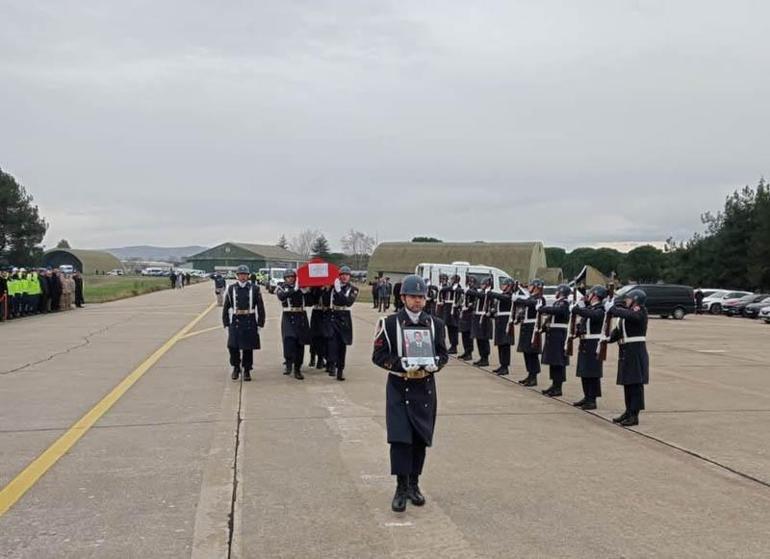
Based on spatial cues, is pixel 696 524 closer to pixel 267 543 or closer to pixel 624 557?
pixel 624 557

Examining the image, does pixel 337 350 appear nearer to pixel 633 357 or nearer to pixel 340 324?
pixel 340 324

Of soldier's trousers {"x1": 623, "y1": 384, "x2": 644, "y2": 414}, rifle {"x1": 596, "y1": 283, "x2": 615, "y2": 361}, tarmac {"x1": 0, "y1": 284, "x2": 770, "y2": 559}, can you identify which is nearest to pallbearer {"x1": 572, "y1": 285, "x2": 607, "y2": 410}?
rifle {"x1": 596, "y1": 283, "x2": 615, "y2": 361}

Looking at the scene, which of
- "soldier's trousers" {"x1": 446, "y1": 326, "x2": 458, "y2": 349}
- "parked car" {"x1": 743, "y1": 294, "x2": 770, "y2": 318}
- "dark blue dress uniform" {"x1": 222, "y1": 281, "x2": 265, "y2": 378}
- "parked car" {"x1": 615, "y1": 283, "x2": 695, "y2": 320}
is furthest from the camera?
"parked car" {"x1": 743, "y1": 294, "x2": 770, "y2": 318}

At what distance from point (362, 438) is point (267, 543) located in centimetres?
332

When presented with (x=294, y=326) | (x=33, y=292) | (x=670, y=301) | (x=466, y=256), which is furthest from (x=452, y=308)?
(x=466, y=256)

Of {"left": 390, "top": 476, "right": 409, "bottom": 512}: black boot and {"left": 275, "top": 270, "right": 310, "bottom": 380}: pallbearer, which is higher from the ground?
{"left": 275, "top": 270, "right": 310, "bottom": 380}: pallbearer

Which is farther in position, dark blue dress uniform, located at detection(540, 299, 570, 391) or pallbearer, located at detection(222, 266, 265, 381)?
pallbearer, located at detection(222, 266, 265, 381)

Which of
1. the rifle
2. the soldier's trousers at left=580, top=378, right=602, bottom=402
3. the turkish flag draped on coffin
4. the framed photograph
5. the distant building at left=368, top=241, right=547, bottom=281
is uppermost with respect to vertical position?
the distant building at left=368, top=241, right=547, bottom=281

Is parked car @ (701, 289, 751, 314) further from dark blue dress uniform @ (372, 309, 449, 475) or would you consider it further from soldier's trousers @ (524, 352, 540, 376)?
dark blue dress uniform @ (372, 309, 449, 475)

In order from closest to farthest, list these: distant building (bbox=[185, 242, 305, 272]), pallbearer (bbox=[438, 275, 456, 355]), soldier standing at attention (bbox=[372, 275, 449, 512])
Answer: soldier standing at attention (bbox=[372, 275, 449, 512])
pallbearer (bbox=[438, 275, 456, 355])
distant building (bbox=[185, 242, 305, 272])

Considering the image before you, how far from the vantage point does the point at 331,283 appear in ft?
44.4

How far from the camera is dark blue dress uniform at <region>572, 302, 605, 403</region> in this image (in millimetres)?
10609

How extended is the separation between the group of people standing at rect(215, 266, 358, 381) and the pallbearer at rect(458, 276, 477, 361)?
328 cm

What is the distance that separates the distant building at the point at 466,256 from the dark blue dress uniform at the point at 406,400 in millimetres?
69221
